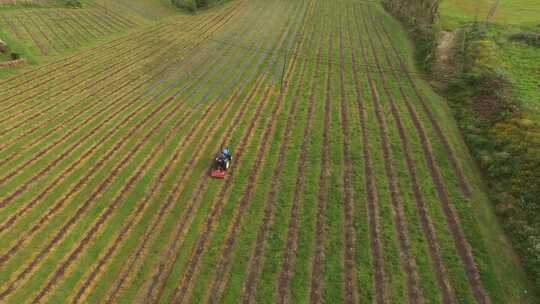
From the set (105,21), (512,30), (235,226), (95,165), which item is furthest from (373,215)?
(105,21)

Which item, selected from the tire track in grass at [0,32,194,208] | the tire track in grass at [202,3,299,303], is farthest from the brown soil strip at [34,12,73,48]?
the tire track in grass at [202,3,299,303]

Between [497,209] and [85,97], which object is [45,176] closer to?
[85,97]

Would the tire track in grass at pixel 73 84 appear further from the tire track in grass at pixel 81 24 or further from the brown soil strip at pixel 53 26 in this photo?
the tire track in grass at pixel 81 24

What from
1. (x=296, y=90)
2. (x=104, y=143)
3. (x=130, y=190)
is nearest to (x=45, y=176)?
(x=104, y=143)

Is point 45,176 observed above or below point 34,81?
below

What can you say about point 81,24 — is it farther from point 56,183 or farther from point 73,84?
point 56,183

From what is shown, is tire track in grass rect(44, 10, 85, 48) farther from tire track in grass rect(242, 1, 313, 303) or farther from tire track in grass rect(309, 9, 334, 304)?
tire track in grass rect(309, 9, 334, 304)
